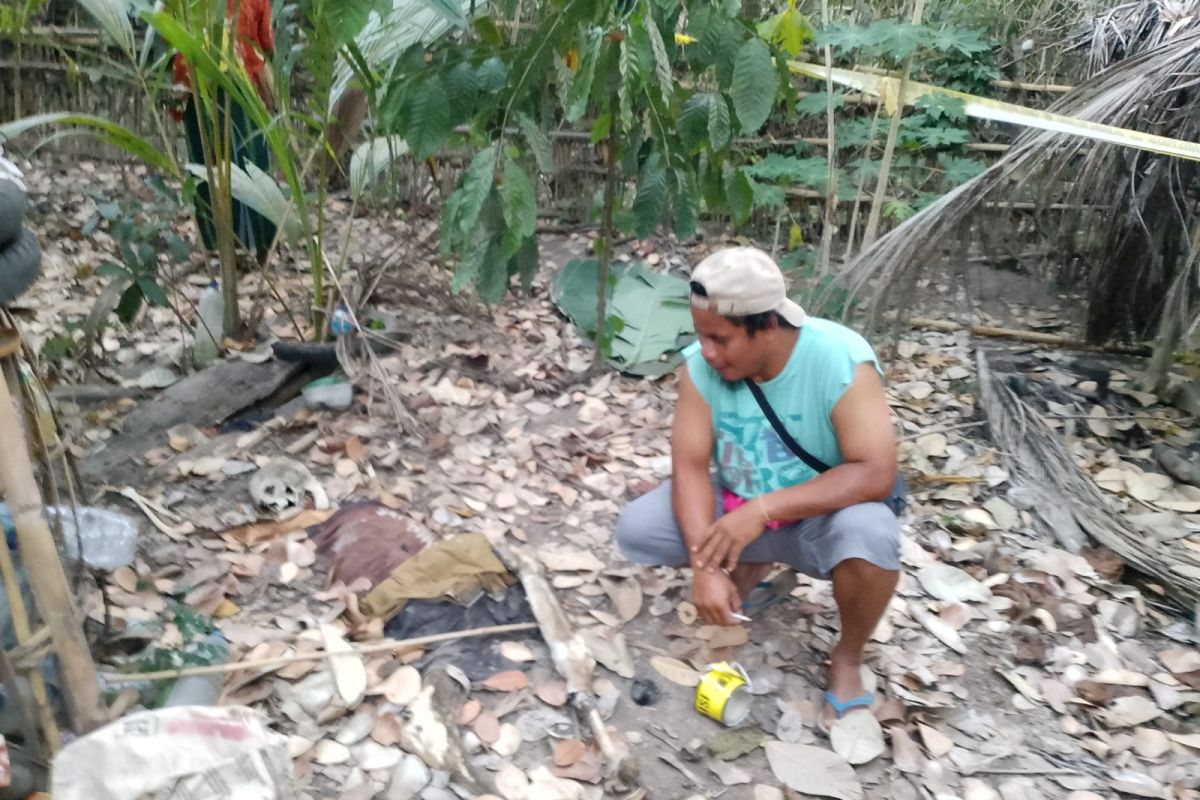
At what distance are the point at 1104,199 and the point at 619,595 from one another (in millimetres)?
2622

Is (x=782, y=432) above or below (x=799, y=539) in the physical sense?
above

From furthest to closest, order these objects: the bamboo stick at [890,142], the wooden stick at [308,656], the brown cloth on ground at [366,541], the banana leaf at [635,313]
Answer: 1. the banana leaf at [635,313]
2. the bamboo stick at [890,142]
3. the brown cloth on ground at [366,541]
4. the wooden stick at [308,656]

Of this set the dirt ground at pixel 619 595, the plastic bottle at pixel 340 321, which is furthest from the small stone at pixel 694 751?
the plastic bottle at pixel 340 321

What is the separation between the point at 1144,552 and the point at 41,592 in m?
2.70

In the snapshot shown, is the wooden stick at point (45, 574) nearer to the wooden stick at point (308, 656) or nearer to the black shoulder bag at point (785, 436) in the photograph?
the wooden stick at point (308, 656)

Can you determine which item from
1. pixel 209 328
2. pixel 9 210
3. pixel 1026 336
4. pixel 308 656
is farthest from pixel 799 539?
pixel 1026 336

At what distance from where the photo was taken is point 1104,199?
340cm

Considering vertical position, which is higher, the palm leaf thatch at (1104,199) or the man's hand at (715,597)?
the palm leaf thatch at (1104,199)

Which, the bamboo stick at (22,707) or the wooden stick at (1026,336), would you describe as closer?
the bamboo stick at (22,707)

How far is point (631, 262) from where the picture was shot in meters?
4.31

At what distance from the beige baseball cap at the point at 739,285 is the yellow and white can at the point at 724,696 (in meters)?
0.82

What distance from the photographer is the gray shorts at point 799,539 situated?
177 centimetres

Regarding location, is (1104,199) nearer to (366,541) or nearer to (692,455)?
(692,455)

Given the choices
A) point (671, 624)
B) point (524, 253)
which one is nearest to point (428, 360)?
point (524, 253)
